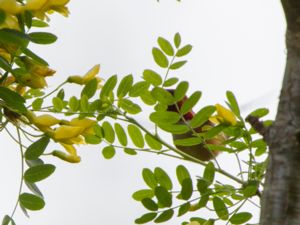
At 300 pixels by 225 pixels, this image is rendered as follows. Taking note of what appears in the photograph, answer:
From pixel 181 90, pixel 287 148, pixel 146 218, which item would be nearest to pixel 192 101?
pixel 181 90

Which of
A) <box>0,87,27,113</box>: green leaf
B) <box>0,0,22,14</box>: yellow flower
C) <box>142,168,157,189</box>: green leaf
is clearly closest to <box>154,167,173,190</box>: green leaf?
<box>142,168,157,189</box>: green leaf

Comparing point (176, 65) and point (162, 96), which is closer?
point (162, 96)

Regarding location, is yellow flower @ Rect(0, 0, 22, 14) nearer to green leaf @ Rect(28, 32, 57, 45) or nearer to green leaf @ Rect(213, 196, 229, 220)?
green leaf @ Rect(28, 32, 57, 45)

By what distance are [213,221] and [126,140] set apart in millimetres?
294

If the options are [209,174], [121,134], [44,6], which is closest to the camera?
[44,6]

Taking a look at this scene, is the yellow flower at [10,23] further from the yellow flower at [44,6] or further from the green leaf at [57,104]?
the green leaf at [57,104]

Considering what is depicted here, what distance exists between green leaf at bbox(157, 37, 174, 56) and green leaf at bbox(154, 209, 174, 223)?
1.18 feet

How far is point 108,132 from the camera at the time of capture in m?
1.49

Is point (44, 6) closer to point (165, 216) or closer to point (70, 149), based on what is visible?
point (70, 149)

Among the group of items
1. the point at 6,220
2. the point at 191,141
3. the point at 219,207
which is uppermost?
the point at 191,141

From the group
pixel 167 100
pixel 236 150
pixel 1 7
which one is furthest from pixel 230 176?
pixel 1 7

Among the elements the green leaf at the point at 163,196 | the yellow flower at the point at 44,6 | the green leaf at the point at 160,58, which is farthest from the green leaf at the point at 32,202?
the green leaf at the point at 160,58

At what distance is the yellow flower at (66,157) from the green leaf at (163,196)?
157 millimetres

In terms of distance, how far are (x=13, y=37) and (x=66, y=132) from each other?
0.24 metres
